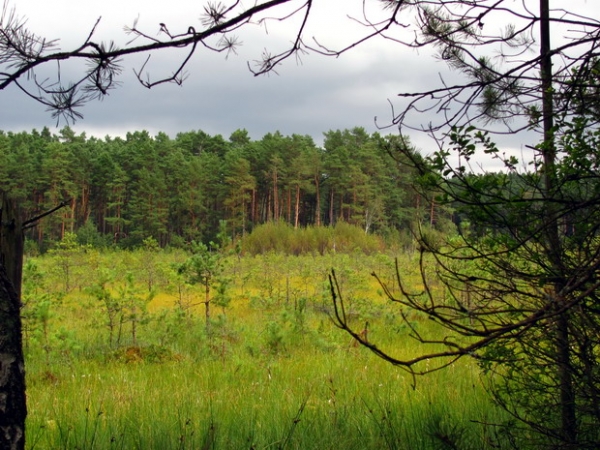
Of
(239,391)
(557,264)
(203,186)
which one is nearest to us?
(557,264)

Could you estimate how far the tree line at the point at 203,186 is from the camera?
157 feet

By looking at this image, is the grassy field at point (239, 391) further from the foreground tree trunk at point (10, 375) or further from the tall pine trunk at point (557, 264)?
the foreground tree trunk at point (10, 375)

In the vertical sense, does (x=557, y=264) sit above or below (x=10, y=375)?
above

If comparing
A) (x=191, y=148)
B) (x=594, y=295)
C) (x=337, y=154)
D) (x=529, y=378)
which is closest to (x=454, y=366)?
(x=529, y=378)

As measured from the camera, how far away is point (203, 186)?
170 ft

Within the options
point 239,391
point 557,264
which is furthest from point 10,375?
point 239,391

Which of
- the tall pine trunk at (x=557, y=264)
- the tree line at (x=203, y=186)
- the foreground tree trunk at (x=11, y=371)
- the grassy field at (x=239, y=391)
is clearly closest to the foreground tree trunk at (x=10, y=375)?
the foreground tree trunk at (x=11, y=371)

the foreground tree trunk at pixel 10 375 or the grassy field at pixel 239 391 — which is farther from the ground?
the foreground tree trunk at pixel 10 375

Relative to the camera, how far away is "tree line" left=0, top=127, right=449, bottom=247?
47.7 meters

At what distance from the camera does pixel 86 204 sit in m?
50.8

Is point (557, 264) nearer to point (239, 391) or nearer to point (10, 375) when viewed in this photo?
point (10, 375)

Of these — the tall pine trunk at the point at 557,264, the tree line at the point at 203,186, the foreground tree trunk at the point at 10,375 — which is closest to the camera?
the foreground tree trunk at the point at 10,375

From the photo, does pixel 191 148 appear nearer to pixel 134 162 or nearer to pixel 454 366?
pixel 134 162

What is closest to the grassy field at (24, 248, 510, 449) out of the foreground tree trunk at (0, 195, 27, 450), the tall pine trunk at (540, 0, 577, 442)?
the tall pine trunk at (540, 0, 577, 442)
